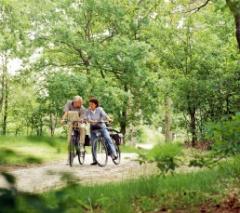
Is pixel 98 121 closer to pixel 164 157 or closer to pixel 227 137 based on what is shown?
pixel 227 137

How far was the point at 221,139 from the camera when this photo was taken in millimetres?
5770

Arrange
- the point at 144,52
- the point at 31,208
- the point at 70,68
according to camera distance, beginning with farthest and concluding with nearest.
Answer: the point at 70,68
the point at 144,52
the point at 31,208

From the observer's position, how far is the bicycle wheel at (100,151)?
15514 millimetres

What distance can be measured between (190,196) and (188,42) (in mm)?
24432

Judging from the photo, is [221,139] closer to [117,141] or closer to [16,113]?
[117,141]

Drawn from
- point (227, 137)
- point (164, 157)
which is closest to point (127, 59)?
point (227, 137)

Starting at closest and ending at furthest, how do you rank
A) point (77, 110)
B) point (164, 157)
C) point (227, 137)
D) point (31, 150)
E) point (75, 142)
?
point (31, 150)
point (164, 157)
point (227, 137)
point (77, 110)
point (75, 142)

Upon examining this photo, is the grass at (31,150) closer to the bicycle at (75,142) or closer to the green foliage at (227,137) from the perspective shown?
the green foliage at (227,137)

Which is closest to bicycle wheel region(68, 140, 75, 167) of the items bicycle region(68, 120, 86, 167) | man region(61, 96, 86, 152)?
bicycle region(68, 120, 86, 167)

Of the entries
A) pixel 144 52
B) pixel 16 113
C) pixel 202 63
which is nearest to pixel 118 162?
pixel 202 63

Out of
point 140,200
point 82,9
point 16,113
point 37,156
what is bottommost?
point 140,200

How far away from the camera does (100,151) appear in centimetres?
1594

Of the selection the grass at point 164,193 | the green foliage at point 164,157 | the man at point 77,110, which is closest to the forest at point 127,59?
the man at point 77,110

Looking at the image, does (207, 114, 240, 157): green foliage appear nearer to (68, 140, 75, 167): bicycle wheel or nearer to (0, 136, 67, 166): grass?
(0, 136, 67, 166): grass
